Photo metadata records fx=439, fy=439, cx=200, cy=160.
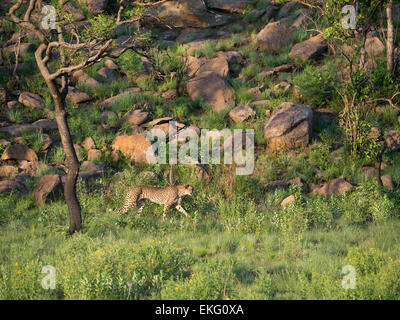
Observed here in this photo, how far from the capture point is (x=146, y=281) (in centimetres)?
681

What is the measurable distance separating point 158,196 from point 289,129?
6089 millimetres

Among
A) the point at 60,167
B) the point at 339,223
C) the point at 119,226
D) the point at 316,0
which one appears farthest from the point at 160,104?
the point at 339,223

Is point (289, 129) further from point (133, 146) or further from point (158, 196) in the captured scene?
point (158, 196)

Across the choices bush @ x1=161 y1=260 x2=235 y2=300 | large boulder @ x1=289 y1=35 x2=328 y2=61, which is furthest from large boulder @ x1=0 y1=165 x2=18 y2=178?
large boulder @ x1=289 y1=35 x2=328 y2=61

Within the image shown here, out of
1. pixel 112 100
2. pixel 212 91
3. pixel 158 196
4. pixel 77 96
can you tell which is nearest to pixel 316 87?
pixel 212 91

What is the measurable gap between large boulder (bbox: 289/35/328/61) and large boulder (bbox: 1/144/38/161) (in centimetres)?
1159

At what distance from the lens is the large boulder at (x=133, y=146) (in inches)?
563

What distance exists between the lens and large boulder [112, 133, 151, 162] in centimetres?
1430

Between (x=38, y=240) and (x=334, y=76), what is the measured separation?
1288cm

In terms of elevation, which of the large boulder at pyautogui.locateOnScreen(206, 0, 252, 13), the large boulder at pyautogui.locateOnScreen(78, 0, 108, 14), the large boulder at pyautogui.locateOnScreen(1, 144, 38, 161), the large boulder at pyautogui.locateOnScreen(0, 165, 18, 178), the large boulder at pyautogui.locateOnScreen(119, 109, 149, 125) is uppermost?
the large boulder at pyautogui.locateOnScreen(206, 0, 252, 13)

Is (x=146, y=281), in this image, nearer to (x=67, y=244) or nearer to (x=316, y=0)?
(x=67, y=244)

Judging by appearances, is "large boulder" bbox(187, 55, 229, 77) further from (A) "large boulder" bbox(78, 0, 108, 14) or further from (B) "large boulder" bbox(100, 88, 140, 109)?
(A) "large boulder" bbox(78, 0, 108, 14)

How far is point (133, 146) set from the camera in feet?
47.9

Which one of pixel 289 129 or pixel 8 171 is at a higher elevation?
pixel 289 129
